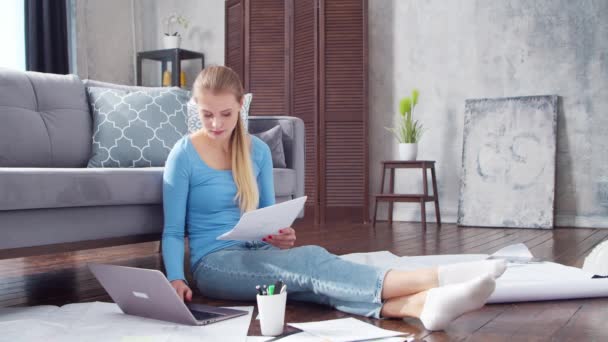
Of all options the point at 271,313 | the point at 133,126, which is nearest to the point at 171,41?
the point at 133,126

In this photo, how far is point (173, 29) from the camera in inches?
231

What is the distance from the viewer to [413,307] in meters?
1.45

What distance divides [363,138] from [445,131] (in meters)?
0.63

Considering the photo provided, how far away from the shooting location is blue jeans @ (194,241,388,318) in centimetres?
150

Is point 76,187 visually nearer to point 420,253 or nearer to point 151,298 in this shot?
point 151,298

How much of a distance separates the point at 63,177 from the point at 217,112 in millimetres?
560

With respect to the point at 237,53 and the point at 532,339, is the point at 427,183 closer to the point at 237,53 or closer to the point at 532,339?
A: the point at 237,53

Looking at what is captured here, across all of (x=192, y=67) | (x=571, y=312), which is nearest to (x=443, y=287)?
(x=571, y=312)

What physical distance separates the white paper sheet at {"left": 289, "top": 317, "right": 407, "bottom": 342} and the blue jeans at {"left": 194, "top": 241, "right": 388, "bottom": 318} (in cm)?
7

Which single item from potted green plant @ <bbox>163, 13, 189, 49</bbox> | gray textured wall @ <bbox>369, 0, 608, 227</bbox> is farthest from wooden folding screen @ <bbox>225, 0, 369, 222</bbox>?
potted green plant @ <bbox>163, 13, 189, 49</bbox>

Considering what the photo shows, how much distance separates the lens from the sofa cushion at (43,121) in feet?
7.94

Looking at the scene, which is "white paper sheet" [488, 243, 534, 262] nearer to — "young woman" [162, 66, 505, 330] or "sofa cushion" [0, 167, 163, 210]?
"young woman" [162, 66, 505, 330]

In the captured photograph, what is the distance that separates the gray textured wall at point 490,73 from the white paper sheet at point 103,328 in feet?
10.8

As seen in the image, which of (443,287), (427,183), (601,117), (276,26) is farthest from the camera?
(276,26)
